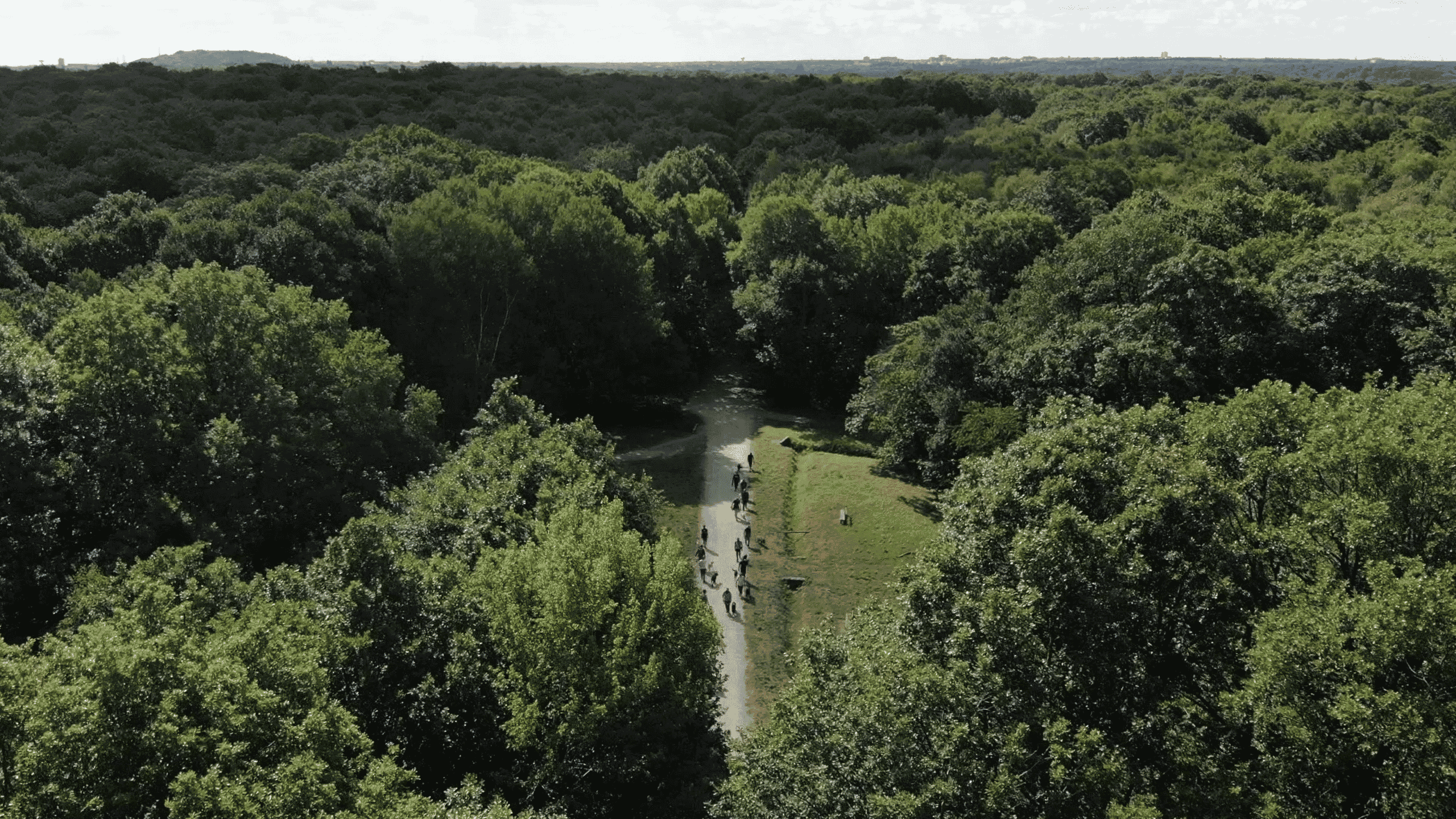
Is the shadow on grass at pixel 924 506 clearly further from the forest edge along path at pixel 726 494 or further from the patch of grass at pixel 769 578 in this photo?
the forest edge along path at pixel 726 494

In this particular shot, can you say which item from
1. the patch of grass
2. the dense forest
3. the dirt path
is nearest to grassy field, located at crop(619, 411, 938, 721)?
the patch of grass

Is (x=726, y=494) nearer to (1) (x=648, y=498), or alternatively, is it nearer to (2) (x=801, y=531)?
(2) (x=801, y=531)

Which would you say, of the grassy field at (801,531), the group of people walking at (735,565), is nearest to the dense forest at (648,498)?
the grassy field at (801,531)

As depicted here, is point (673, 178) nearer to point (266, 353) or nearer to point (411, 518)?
point (266, 353)

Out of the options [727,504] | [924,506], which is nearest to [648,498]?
[727,504]

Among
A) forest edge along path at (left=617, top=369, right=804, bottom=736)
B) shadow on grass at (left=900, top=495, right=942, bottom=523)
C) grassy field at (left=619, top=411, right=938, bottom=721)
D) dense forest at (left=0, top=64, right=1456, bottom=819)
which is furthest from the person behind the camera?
shadow on grass at (left=900, top=495, right=942, bottom=523)

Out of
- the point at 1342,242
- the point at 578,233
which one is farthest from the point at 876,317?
the point at 1342,242

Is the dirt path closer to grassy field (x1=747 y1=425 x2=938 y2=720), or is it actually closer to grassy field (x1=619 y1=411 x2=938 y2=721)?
grassy field (x1=619 y1=411 x2=938 y2=721)
